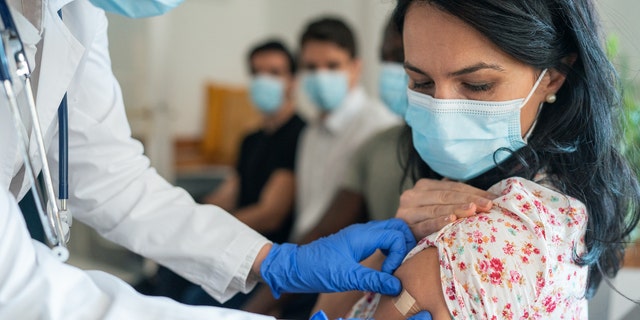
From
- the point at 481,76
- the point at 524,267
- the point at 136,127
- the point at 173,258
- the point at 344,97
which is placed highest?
the point at 481,76

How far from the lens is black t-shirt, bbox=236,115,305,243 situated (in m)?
2.92

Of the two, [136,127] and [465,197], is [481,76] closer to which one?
[465,197]

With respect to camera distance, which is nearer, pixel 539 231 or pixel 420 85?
pixel 539 231

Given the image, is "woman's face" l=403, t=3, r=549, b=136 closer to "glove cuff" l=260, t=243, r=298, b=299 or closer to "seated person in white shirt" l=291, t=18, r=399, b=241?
"glove cuff" l=260, t=243, r=298, b=299

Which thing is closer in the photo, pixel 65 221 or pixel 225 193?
pixel 65 221

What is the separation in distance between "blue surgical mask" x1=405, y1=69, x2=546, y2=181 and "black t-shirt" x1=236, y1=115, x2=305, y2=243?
1.70m

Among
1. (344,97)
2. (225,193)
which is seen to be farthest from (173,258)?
(225,193)

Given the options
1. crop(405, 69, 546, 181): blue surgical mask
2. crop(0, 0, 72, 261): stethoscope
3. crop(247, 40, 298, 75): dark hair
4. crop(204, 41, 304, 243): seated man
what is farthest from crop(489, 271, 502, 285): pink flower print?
crop(247, 40, 298, 75): dark hair

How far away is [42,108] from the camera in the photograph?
1104 mm

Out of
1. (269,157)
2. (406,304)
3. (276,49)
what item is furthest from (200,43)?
(406,304)

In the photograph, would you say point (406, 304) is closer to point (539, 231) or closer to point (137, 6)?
point (539, 231)

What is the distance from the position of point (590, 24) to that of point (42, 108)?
98cm

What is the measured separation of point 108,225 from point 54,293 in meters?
0.50

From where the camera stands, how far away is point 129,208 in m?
1.32
